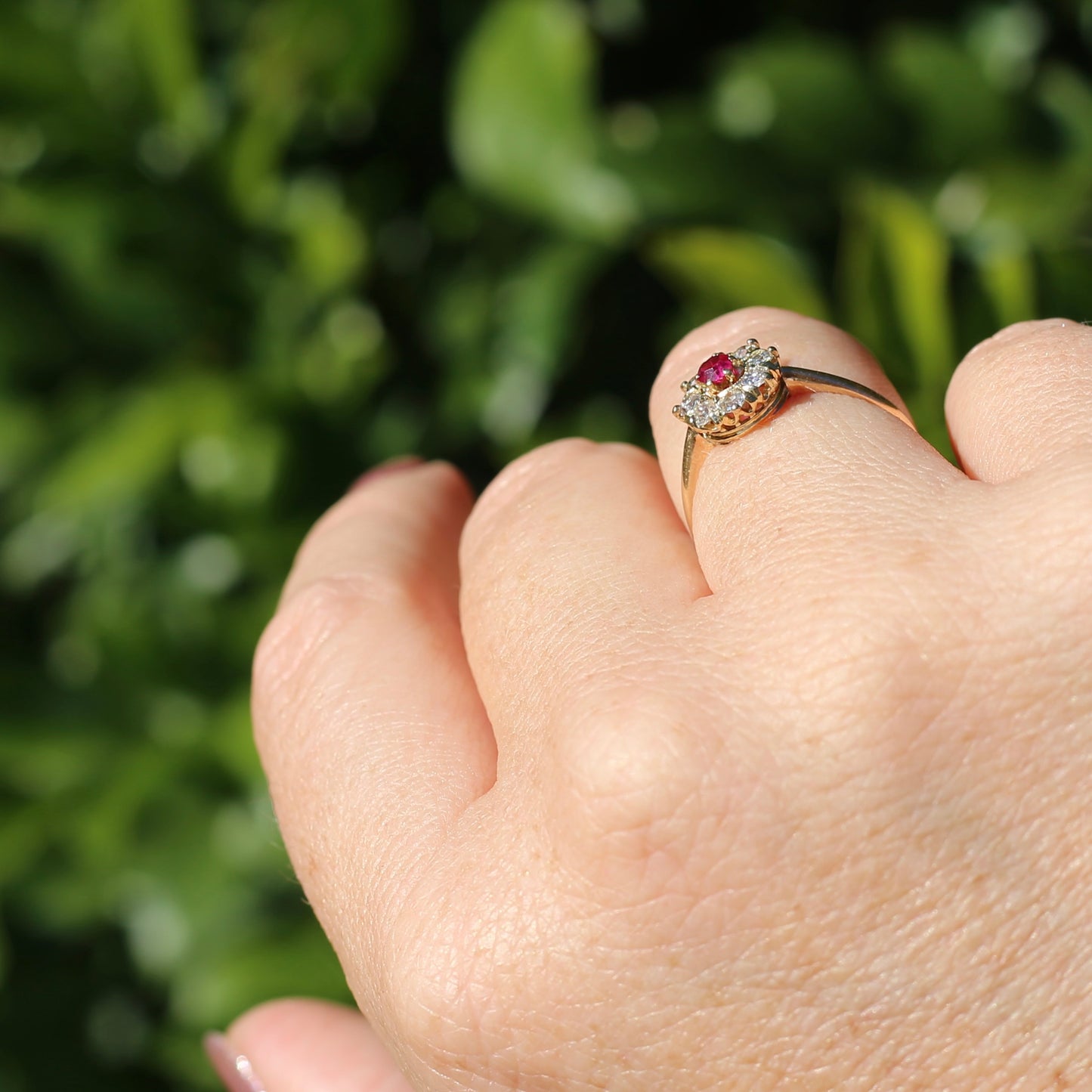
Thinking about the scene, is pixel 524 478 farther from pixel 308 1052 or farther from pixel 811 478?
pixel 308 1052

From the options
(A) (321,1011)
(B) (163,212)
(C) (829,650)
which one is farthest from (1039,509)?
(B) (163,212)

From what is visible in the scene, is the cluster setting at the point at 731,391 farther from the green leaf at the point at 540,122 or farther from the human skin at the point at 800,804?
the green leaf at the point at 540,122

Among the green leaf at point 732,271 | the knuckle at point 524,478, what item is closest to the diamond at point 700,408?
the knuckle at point 524,478

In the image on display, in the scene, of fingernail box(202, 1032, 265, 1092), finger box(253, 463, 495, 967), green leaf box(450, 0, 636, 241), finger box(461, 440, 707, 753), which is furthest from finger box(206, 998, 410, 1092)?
green leaf box(450, 0, 636, 241)

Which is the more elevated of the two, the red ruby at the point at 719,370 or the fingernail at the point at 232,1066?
the red ruby at the point at 719,370

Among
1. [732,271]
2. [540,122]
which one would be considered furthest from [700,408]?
[540,122]

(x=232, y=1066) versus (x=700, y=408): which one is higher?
(x=700, y=408)
